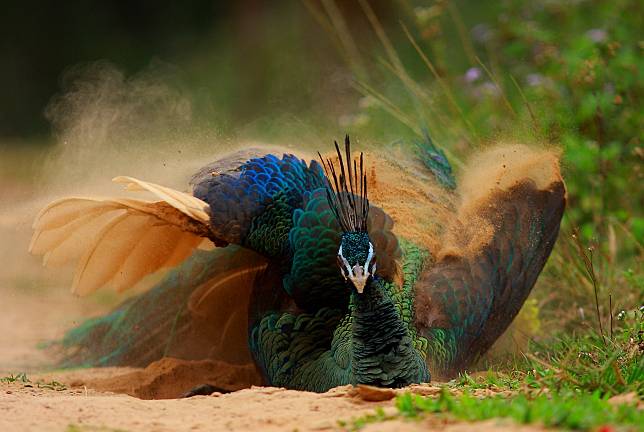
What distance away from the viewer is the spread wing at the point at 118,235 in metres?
4.73

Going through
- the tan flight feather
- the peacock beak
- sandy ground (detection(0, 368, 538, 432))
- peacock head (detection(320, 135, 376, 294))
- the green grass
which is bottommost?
sandy ground (detection(0, 368, 538, 432))

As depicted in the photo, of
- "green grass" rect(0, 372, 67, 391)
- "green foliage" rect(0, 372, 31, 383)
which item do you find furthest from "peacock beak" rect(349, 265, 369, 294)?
"green foliage" rect(0, 372, 31, 383)

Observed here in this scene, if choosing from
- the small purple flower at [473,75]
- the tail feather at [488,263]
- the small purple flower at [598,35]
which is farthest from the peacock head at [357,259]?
the small purple flower at [598,35]

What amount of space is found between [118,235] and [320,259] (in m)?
1.14

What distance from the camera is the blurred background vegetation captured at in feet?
20.0

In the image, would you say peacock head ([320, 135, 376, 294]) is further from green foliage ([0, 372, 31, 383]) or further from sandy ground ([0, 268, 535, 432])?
green foliage ([0, 372, 31, 383])

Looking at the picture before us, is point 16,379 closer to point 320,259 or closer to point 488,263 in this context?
point 320,259

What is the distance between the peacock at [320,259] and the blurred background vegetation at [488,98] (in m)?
0.43

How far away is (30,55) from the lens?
12.9 metres

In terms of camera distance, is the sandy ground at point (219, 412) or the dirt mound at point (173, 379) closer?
the sandy ground at point (219, 412)

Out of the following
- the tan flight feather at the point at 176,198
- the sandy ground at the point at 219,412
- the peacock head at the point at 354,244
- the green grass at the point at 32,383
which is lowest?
the sandy ground at the point at 219,412

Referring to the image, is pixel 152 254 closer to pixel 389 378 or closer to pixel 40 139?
pixel 389 378

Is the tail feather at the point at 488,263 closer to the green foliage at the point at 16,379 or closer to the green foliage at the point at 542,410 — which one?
the green foliage at the point at 542,410

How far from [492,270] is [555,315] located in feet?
3.66
